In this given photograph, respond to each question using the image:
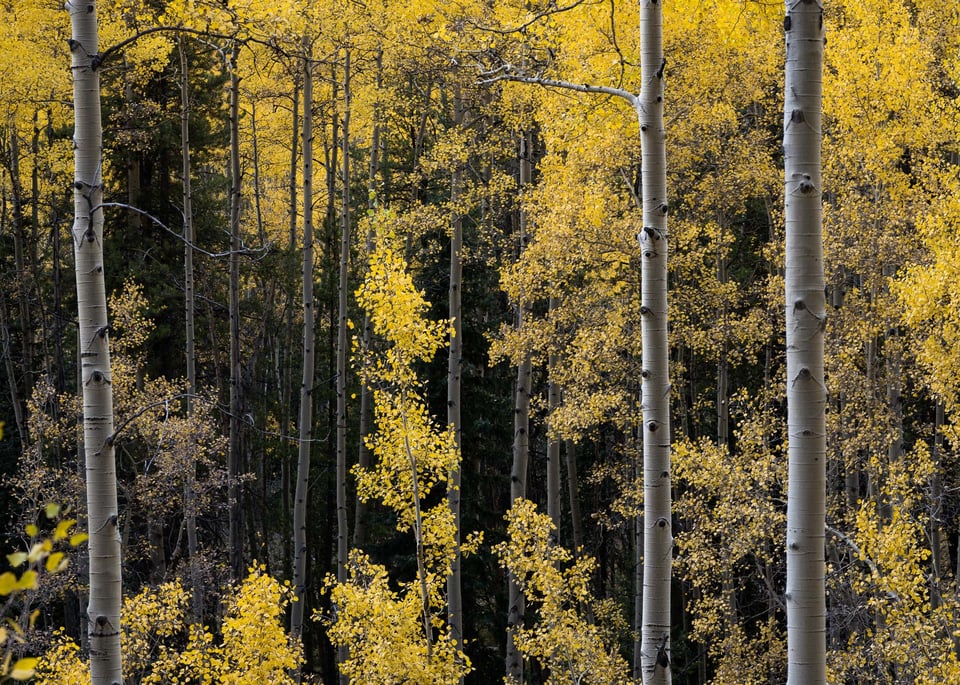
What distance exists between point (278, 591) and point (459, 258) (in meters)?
5.75

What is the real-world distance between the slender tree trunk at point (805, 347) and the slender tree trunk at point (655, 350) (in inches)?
52.0

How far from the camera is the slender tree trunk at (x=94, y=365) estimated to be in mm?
4102

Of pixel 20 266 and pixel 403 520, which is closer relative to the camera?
pixel 403 520

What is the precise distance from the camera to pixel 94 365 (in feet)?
13.8

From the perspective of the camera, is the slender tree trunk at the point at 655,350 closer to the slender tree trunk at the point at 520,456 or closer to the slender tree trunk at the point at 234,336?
the slender tree trunk at the point at 520,456

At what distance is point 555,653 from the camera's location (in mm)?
11133

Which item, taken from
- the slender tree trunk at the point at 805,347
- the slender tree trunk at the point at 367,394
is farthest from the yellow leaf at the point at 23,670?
the slender tree trunk at the point at 367,394

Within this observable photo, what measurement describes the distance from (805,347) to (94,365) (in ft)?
10.0

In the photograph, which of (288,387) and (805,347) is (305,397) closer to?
(288,387)

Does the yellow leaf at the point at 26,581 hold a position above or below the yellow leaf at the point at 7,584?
below

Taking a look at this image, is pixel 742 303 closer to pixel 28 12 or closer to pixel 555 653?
pixel 555 653

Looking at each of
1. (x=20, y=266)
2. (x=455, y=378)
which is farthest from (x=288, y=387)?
(x=455, y=378)

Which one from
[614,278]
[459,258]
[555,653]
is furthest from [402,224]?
[555,653]

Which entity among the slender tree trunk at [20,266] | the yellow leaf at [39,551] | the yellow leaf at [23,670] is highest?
the slender tree trunk at [20,266]
